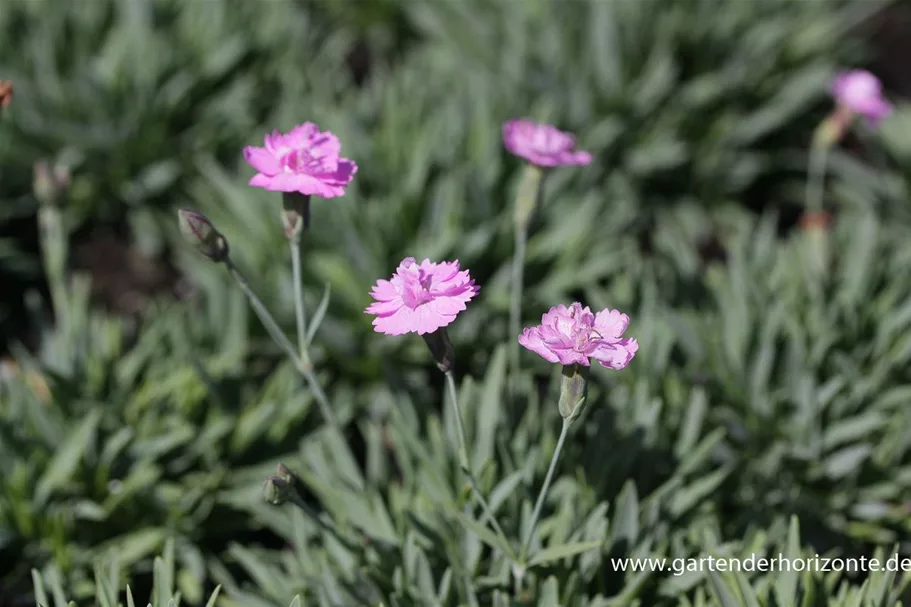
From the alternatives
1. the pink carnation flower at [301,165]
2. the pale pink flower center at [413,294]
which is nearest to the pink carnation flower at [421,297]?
the pale pink flower center at [413,294]

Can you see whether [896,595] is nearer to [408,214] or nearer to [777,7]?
[408,214]

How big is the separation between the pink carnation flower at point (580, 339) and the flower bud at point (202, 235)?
20.0 inches

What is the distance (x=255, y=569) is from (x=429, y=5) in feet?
7.30

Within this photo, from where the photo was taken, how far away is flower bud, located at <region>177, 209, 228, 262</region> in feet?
4.24

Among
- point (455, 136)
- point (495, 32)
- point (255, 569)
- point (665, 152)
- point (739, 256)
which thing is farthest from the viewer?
point (495, 32)

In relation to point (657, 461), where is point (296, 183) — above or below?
above

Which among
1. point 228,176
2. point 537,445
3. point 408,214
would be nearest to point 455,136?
point 408,214

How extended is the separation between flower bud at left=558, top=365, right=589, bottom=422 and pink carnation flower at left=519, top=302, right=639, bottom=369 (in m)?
0.04

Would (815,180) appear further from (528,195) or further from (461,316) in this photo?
(528,195)

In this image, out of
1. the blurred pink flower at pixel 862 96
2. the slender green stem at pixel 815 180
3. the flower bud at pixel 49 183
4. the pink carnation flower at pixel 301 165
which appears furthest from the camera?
the slender green stem at pixel 815 180

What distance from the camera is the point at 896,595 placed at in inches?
55.2

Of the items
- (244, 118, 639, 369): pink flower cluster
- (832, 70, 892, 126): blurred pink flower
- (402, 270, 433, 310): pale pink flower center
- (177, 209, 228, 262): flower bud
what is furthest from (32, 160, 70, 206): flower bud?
(832, 70, 892, 126): blurred pink flower

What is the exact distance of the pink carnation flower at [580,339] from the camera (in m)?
1.12

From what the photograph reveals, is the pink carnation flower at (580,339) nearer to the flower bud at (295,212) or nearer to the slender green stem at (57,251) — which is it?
the flower bud at (295,212)
